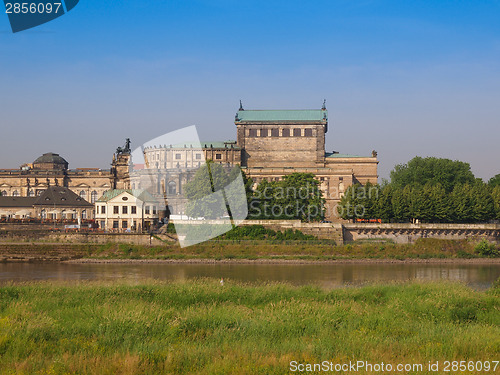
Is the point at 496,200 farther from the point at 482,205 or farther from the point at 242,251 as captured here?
the point at 242,251

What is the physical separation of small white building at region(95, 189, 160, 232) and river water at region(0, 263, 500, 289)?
1638cm

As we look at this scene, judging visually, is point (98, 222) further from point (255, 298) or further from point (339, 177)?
point (255, 298)

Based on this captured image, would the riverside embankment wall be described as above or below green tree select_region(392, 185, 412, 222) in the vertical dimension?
below

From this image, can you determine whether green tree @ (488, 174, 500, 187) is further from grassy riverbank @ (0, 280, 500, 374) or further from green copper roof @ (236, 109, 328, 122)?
grassy riverbank @ (0, 280, 500, 374)

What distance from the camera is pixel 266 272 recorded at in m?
52.8

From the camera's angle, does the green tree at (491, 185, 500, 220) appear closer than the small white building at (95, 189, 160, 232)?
Yes

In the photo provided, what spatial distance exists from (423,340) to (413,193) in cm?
5760

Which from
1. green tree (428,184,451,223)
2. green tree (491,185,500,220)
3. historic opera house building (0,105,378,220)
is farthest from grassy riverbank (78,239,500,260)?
historic opera house building (0,105,378,220)

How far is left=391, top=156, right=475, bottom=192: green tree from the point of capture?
98.7 metres

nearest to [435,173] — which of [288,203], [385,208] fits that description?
[385,208]

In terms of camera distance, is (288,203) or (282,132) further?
(282,132)

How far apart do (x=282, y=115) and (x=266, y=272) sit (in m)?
53.7

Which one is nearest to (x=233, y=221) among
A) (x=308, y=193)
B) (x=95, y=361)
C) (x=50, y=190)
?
(x=308, y=193)

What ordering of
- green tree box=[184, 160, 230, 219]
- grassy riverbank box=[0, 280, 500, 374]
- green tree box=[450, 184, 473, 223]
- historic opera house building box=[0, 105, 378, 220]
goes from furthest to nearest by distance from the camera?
historic opera house building box=[0, 105, 378, 220]
green tree box=[450, 184, 473, 223]
green tree box=[184, 160, 230, 219]
grassy riverbank box=[0, 280, 500, 374]
